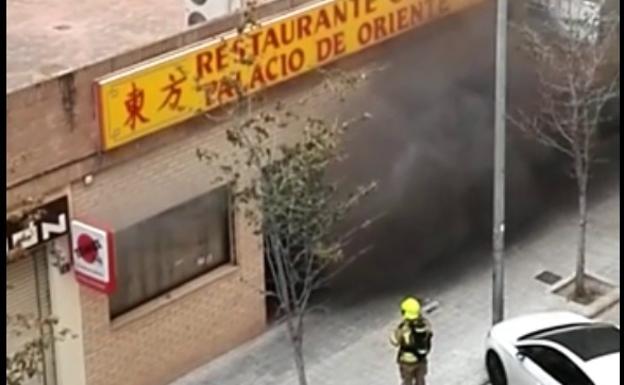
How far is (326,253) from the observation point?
15742mm

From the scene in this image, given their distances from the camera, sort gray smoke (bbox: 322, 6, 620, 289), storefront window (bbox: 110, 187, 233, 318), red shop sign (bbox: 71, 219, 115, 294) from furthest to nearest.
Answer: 1. gray smoke (bbox: 322, 6, 620, 289)
2. storefront window (bbox: 110, 187, 233, 318)
3. red shop sign (bbox: 71, 219, 115, 294)

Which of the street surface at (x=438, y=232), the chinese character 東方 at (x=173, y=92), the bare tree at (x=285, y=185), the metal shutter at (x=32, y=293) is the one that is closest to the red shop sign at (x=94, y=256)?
the metal shutter at (x=32, y=293)

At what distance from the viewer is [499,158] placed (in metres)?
17.5

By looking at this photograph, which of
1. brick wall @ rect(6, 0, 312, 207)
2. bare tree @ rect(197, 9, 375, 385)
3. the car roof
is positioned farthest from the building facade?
the car roof

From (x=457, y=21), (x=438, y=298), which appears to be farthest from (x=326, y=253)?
(x=457, y=21)

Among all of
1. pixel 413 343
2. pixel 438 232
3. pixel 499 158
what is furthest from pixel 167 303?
pixel 438 232

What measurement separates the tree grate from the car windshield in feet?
9.37

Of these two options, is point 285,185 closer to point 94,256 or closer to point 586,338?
point 94,256

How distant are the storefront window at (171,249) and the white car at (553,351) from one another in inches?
134

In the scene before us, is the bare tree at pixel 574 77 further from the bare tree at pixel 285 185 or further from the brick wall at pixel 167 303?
the brick wall at pixel 167 303

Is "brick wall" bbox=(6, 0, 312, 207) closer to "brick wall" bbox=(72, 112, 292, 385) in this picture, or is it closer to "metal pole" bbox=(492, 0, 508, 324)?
"brick wall" bbox=(72, 112, 292, 385)

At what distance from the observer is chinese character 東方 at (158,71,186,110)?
56.0 feet

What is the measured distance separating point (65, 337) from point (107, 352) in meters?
0.66

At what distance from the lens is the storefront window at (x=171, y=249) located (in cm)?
1773
